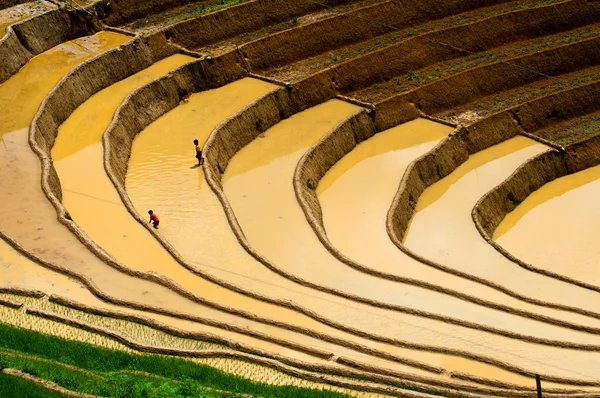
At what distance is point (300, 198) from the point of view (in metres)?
27.2

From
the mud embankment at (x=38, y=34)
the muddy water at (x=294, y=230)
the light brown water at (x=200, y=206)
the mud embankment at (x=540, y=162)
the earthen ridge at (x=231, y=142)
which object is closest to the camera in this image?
the earthen ridge at (x=231, y=142)

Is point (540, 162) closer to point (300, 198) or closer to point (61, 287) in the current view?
point (300, 198)

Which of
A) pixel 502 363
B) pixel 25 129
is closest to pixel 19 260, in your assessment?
pixel 25 129

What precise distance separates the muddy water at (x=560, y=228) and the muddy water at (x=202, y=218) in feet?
31.2

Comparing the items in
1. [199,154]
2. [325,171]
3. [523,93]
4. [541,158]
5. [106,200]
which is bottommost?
[106,200]

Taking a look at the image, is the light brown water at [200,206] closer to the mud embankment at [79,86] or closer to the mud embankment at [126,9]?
the mud embankment at [79,86]

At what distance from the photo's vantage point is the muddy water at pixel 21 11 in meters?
35.0

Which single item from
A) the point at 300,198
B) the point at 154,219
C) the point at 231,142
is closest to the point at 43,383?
the point at 154,219

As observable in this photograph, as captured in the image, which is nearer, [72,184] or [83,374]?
[83,374]

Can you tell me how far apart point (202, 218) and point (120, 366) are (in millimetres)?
8935

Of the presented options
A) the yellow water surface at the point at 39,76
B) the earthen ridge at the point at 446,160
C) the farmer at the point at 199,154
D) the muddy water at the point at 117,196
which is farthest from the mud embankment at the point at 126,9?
the earthen ridge at the point at 446,160

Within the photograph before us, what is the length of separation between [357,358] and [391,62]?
20718mm

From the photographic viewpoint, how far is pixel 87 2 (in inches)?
1448

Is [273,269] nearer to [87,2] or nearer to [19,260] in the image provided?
[19,260]
